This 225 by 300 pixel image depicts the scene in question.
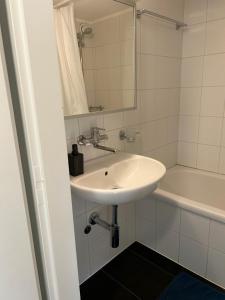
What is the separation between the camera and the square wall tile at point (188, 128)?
2107 millimetres

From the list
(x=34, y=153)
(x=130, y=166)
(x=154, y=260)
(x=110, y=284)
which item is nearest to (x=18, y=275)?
(x=34, y=153)

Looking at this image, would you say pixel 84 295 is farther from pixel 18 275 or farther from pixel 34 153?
pixel 34 153

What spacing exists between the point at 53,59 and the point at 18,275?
2.16 feet

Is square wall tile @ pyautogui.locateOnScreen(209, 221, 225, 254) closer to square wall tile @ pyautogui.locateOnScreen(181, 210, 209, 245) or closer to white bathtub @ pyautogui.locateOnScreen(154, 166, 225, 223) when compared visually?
square wall tile @ pyautogui.locateOnScreen(181, 210, 209, 245)

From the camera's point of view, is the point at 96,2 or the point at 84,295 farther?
the point at 84,295

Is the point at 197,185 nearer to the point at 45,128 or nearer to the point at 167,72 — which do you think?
the point at 167,72

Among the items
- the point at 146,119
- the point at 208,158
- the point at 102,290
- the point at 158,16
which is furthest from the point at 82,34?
the point at 102,290

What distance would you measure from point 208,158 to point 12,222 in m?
1.87

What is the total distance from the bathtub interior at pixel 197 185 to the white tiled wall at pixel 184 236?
40 cm

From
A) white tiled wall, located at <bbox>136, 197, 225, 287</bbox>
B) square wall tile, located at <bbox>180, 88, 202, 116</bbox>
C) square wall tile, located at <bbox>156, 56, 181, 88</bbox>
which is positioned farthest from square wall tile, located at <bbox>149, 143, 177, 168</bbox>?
square wall tile, located at <bbox>156, 56, 181, 88</bbox>

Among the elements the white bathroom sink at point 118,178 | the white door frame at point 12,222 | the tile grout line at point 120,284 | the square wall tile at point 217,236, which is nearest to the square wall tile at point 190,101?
the white bathroom sink at point 118,178

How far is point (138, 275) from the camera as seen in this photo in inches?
63.5

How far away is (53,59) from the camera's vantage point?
64 centimetres

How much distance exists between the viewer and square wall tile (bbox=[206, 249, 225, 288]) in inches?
56.6
